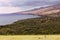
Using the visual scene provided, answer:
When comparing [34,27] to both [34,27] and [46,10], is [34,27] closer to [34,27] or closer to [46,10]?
[34,27]

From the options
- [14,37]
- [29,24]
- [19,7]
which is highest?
[19,7]

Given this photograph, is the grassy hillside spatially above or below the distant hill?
below

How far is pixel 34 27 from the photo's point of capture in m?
1.63

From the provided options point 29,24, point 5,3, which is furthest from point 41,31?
point 5,3

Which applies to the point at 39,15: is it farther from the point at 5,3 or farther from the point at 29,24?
the point at 5,3

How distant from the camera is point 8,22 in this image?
64.6 inches

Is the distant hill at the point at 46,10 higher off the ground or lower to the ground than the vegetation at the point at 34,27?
higher

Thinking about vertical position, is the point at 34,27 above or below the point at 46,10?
below

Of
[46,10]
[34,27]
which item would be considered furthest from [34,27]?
[46,10]

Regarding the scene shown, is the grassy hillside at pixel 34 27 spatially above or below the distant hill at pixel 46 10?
below

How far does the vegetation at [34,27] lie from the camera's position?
5.30 feet

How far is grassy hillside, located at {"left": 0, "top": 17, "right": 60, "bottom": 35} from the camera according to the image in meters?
1.61

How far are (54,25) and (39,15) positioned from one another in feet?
0.59

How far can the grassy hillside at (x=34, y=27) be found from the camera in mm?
1614
